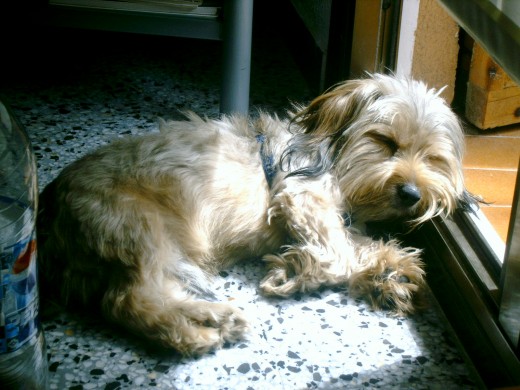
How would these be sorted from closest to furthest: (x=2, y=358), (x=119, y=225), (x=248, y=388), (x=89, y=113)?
(x=2, y=358) < (x=248, y=388) < (x=119, y=225) < (x=89, y=113)

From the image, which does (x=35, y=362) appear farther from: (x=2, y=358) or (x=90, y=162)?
(x=90, y=162)

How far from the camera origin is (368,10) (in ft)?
8.02

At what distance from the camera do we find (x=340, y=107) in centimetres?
200

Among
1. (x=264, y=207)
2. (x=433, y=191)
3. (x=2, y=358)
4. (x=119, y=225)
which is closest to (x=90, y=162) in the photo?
(x=119, y=225)

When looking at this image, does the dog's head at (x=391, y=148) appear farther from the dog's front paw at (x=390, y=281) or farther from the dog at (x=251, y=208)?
the dog's front paw at (x=390, y=281)

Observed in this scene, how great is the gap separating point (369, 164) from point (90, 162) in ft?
2.39

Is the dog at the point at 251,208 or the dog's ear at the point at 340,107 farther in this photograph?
the dog's ear at the point at 340,107

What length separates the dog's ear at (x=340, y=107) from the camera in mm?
1968

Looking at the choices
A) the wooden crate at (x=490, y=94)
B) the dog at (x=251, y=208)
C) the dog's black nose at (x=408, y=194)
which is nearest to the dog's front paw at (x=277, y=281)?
the dog at (x=251, y=208)

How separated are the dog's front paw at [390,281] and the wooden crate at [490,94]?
0.67m

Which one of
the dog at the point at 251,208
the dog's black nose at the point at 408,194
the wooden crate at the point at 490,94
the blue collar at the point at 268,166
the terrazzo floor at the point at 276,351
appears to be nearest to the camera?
the terrazzo floor at the point at 276,351

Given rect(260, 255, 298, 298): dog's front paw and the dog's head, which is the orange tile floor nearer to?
the dog's head

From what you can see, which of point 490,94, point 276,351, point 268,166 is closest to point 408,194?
point 268,166

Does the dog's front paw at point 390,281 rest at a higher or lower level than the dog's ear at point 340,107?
lower
